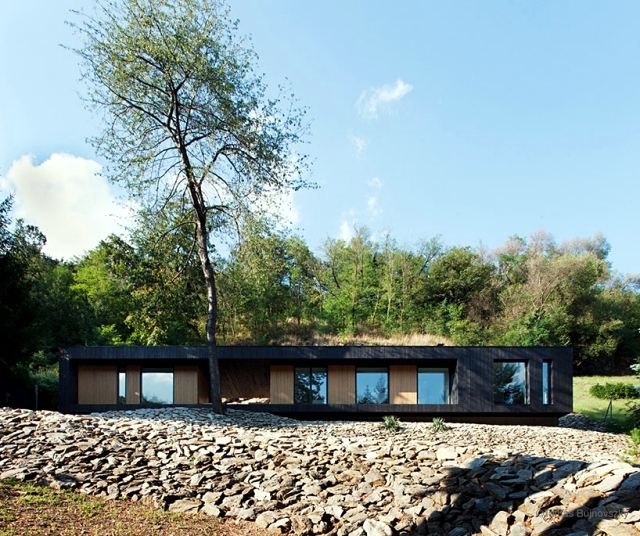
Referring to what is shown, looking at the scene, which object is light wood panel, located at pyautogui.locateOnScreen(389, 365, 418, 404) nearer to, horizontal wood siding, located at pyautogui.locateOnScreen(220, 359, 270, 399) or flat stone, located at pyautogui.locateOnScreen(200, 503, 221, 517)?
horizontal wood siding, located at pyautogui.locateOnScreen(220, 359, 270, 399)

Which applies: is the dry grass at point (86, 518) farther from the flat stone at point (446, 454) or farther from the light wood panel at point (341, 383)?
the light wood panel at point (341, 383)

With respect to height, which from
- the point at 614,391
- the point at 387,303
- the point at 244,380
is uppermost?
the point at 387,303

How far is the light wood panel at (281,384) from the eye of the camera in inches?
593

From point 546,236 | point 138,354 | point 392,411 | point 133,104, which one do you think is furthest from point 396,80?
point 546,236

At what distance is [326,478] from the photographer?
266 inches

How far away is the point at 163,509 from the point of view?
5949 millimetres

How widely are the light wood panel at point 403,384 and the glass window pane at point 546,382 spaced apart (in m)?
3.55

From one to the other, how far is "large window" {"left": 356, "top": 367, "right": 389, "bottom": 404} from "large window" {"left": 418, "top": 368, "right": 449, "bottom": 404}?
100 centimetres

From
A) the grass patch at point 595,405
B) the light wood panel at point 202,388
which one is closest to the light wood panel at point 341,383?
the light wood panel at point 202,388

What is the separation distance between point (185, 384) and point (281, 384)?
Result: 2796 mm

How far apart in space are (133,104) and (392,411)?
10.4 meters

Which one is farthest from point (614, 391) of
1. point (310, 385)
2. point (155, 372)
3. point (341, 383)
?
point (155, 372)

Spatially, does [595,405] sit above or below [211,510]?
below

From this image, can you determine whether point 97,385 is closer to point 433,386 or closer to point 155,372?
point 155,372
